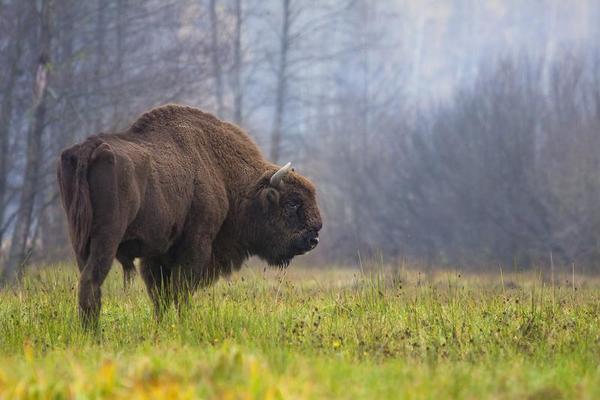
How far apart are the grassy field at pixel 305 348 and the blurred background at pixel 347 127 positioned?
4.32 m

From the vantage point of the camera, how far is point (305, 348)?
6.84 meters

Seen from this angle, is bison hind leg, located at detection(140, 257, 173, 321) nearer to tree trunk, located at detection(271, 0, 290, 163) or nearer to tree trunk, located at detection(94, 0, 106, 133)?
tree trunk, located at detection(94, 0, 106, 133)

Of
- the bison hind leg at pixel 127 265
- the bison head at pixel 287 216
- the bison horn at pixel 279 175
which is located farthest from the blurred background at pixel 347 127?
the bison hind leg at pixel 127 265

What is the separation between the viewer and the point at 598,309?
8797mm

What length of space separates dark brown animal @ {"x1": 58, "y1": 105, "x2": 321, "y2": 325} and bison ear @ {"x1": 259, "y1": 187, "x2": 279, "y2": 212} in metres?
0.01

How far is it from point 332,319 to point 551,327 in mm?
1894

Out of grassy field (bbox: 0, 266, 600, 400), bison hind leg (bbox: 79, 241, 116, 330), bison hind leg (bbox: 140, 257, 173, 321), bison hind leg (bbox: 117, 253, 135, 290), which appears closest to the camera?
grassy field (bbox: 0, 266, 600, 400)

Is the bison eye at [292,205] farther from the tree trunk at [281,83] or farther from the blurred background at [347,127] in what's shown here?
the tree trunk at [281,83]

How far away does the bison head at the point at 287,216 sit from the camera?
9.88m

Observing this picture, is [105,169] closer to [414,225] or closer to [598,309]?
[598,309]

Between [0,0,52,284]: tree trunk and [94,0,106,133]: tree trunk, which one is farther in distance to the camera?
[94,0,106,133]: tree trunk

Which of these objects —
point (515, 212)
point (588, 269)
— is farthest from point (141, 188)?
point (515, 212)

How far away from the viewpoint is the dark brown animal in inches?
300

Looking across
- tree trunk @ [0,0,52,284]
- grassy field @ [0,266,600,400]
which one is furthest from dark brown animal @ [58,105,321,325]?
tree trunk @ [0,0,52,284]
